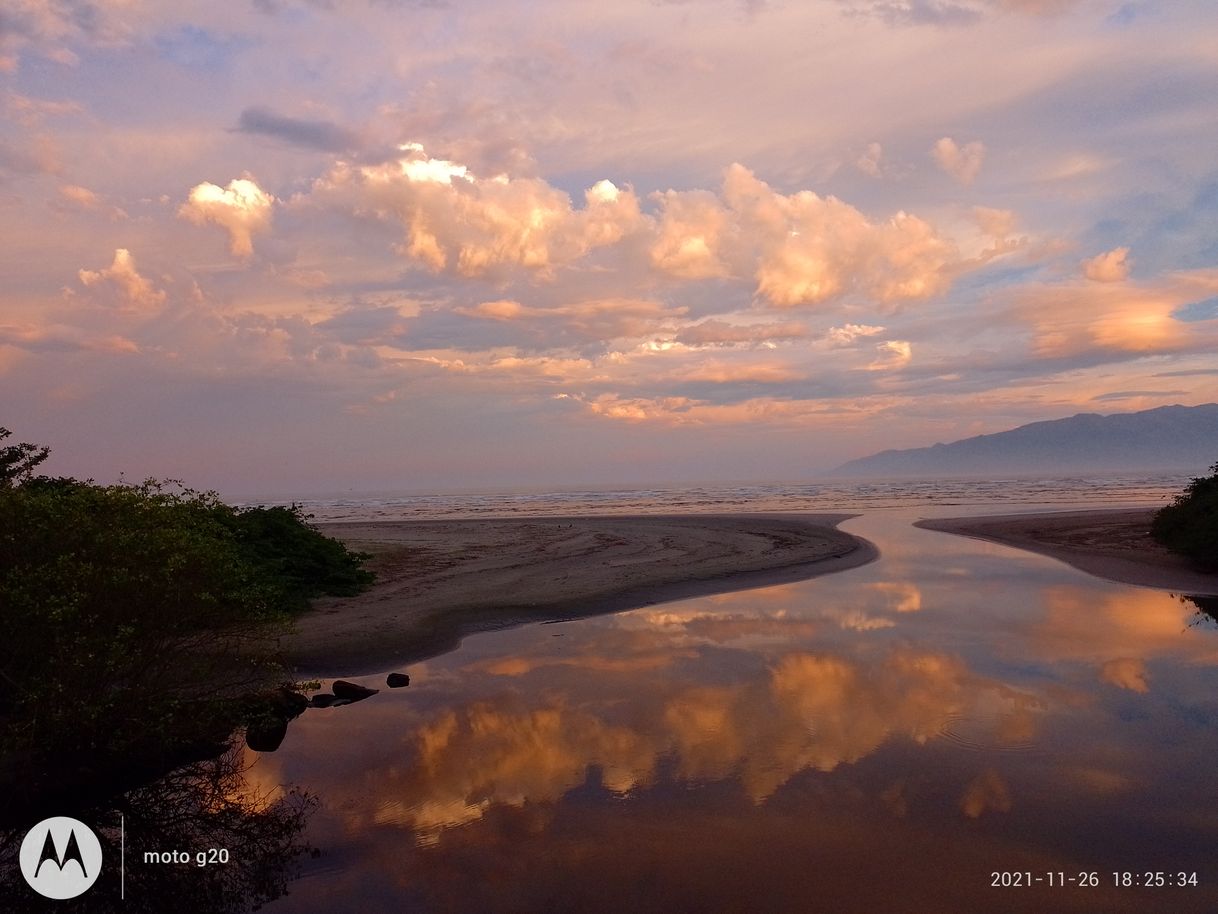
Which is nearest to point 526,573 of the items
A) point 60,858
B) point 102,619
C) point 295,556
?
point 295,556

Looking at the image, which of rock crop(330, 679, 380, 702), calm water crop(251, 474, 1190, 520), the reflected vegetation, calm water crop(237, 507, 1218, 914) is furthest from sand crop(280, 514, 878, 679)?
calm water crop(251, 474, 1190, 520)

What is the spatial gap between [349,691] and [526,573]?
16.7 m

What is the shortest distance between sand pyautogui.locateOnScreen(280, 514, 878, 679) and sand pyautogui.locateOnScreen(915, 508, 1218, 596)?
8933 mm

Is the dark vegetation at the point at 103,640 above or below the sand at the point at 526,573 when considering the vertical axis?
above

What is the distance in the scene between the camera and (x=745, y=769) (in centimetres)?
1099

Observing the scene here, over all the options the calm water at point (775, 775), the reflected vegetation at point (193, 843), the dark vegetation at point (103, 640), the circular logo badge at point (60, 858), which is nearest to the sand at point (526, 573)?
the calm water at point (775, 775)

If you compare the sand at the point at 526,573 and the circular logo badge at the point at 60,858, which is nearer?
the circular logo badge at the point at 60,858

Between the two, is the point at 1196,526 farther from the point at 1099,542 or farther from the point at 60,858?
the point at 60,858

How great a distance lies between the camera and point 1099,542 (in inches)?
1549

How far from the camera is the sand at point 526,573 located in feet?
66.0

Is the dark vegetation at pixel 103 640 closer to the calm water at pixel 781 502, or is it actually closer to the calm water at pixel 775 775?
the calm water at pixel 775 775

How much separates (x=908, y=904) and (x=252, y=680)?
12989mm

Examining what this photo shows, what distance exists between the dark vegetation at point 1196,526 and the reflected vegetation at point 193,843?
33.2 metres

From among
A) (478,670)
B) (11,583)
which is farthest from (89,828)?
(478,670)
